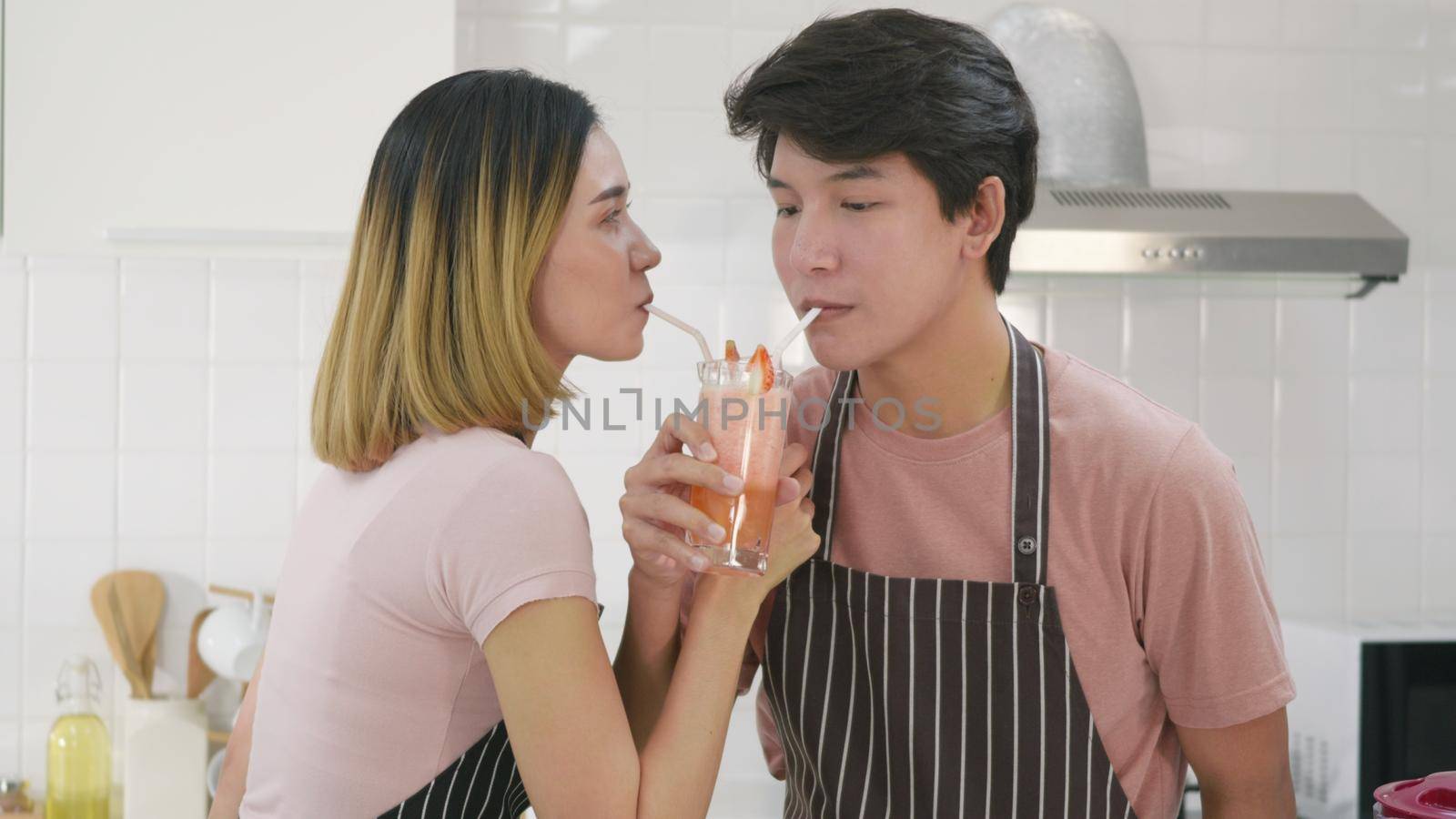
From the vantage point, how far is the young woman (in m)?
1.10

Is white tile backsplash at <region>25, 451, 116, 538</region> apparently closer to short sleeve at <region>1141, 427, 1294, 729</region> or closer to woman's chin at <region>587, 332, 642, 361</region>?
woman's chin at <region>587, 332, 642, 361</region>

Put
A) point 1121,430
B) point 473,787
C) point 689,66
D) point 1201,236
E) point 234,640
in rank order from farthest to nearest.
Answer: point 689,66
point 234,640
point 1201,236
point 1121,430
point 473,787

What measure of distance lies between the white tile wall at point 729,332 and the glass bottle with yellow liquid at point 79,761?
0.48ft

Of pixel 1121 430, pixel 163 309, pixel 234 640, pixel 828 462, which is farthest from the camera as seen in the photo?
pixel 163 309

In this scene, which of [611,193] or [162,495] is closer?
[611,193]

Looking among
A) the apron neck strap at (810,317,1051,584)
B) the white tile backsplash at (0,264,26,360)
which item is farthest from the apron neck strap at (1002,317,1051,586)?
the white tile backsplash at (0,264,26,360)

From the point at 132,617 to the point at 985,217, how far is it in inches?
68.1

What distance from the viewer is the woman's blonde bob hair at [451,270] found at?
1.21 meters

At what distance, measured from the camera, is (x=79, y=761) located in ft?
7.06

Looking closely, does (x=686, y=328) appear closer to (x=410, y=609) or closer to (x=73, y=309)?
(x=410, y=609)

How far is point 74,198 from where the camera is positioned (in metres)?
1.92

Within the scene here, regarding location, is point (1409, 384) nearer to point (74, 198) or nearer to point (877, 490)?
point (877, 490)

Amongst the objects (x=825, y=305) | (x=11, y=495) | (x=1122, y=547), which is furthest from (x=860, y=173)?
(x=11, y=495)

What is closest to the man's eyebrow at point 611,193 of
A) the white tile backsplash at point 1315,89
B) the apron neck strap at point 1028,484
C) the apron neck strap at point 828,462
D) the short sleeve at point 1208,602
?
the apron neck strap at point 828,462
